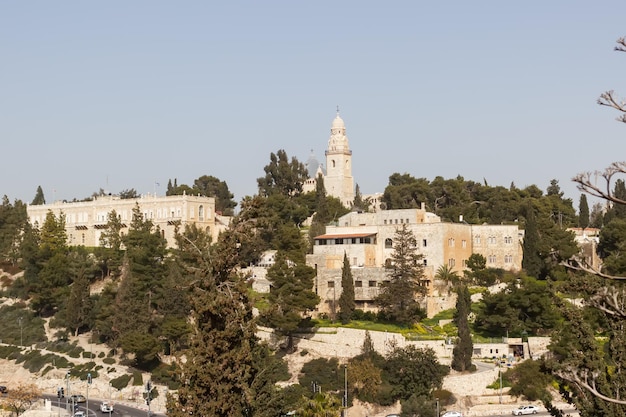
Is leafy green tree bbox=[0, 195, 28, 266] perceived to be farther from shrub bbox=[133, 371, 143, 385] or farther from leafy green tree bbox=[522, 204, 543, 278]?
leafy green tree bbox=[522, 204, 543, 278]

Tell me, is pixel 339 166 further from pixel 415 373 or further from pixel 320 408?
pixel 320 408

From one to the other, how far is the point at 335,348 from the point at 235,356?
129 ft

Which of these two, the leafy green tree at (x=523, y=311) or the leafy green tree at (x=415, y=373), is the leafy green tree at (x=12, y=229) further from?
the leafy green tree at (x=523, y=311)

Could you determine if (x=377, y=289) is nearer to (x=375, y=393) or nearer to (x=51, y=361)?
(x=375, y=393)

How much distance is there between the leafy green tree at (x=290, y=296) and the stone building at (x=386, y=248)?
4.41m

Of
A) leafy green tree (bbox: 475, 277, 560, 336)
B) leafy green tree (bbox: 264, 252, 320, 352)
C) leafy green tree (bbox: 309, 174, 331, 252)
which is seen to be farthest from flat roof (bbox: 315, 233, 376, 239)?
leafy green tree (bbox: 475, 277, 560, 336)

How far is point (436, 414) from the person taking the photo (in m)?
55.8

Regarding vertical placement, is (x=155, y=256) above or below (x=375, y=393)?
above

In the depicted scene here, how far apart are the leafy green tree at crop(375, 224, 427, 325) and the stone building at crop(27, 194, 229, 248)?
101 feet

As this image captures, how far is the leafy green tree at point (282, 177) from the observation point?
109500 millimetres

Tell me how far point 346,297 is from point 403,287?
4.54m

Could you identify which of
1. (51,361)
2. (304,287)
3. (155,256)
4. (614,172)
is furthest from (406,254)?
(614,172)

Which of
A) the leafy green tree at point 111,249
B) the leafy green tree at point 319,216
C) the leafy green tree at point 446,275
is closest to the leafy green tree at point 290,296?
the leafy green tree at point 446,275

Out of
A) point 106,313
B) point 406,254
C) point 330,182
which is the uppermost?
point 330,182
